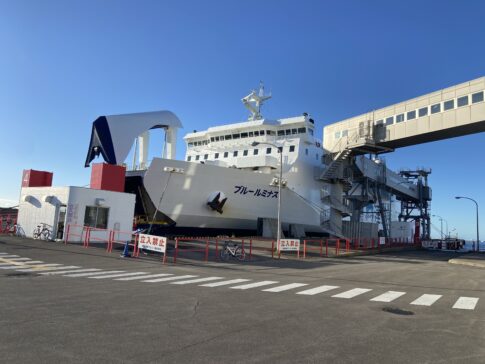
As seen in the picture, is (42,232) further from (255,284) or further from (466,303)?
(466,303)

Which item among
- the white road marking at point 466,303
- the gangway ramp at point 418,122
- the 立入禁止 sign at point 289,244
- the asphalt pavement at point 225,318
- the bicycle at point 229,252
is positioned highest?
the gangway ramp at point 418,122

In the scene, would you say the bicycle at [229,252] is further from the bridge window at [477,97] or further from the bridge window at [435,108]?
the bridge window at [477,97]

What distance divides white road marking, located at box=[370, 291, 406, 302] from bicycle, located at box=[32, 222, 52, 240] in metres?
18.5

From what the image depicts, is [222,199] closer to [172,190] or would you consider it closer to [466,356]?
[172,190]

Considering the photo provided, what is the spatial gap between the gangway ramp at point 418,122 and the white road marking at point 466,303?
1649 cm

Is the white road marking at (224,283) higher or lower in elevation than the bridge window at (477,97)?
lower

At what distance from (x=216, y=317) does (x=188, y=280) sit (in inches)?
203

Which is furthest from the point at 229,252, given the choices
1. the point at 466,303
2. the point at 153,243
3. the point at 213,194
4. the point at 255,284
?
the point at 466,303

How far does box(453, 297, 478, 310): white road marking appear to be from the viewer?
937 centimetres

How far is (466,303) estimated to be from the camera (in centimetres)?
998

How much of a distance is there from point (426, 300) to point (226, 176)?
19.6 meters

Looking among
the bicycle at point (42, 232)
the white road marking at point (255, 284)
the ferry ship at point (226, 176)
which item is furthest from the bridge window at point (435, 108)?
the bicycle at point (42, 232)

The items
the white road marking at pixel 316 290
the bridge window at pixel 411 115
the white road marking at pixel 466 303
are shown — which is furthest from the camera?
the bridge window at pixel 411 115

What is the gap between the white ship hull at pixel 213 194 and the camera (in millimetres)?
26266
